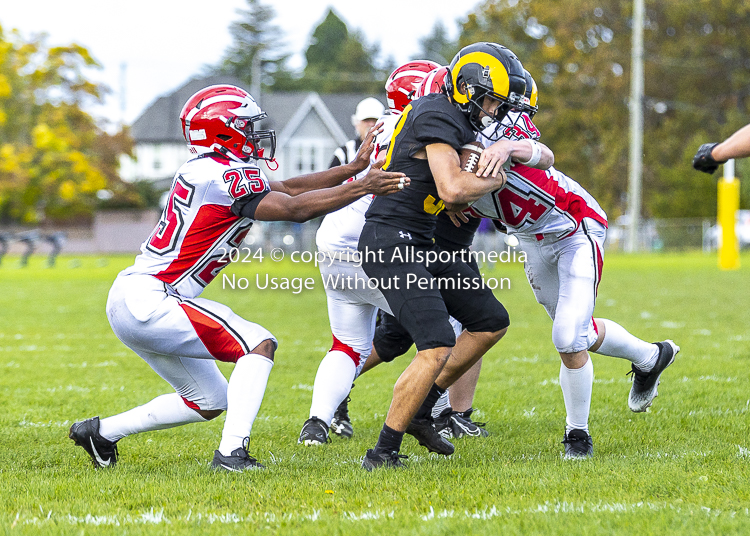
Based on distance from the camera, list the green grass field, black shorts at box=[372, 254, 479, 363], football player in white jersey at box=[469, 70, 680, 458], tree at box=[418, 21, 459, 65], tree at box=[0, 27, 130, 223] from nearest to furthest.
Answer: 1. the green grass field
2. football player in white jersey at box=[469, 70, 680, 458]
3. black shorts at box=[372, 254, 479, 363]
4. tree at box=[0, 27, 130, 223]
5. tree at box=[418, 21, 459, 65]

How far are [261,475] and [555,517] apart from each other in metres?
1.44

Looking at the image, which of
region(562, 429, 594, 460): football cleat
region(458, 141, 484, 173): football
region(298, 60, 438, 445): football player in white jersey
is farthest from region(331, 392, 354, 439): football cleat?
region(458, 141, 484, 173): football

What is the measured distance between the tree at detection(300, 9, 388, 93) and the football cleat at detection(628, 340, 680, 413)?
69.3m

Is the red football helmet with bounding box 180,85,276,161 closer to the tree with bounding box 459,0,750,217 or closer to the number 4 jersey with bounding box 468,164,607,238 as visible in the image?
the number 4 jersey with bounding box 468,164,607,238

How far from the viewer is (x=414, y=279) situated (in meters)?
4.14

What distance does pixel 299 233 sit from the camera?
115 ft

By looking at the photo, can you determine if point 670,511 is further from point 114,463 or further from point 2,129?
point 2,129

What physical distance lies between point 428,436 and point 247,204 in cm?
153

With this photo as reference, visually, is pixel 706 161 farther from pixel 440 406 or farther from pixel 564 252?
pixel 440 406

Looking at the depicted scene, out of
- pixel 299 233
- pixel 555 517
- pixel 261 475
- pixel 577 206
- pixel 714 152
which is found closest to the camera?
pixel 555 517

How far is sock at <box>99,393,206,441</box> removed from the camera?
4375 mm

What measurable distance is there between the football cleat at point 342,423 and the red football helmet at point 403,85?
1843 millimetres

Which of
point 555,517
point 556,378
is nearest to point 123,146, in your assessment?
point 556,378

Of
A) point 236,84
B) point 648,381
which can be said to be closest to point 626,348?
point 648,381
